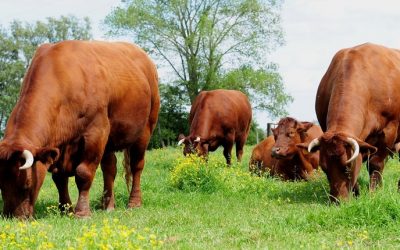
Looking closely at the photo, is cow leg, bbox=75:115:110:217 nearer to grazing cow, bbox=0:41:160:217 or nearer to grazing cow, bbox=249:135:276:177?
grazing cow, bbox=0:41:160:217

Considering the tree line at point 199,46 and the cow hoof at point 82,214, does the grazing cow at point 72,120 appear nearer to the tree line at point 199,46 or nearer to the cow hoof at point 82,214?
the cow hoof at point 82,214

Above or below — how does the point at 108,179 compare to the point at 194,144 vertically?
above

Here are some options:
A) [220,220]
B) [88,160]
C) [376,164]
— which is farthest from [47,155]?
[376,164]

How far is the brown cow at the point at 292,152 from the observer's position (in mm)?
13086

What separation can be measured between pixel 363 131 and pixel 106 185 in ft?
13.4

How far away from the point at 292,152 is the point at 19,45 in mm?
48288

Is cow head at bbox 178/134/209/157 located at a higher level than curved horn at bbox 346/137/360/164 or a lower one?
lower

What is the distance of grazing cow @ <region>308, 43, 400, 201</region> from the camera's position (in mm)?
8977

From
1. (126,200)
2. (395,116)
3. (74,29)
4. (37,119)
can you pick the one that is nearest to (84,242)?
(37,119)

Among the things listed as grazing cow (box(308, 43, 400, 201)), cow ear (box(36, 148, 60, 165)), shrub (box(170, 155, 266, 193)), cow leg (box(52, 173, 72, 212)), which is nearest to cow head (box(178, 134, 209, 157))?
shrub (box(170, 155, 266, 193))

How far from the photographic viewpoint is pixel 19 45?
57281 mm

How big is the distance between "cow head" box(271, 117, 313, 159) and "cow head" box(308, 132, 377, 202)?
12.5 feet

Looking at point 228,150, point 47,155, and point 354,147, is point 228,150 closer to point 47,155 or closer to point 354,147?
point 354,147

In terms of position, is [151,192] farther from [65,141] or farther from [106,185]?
[65,141]
